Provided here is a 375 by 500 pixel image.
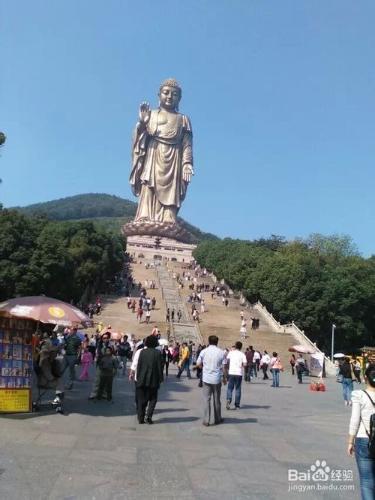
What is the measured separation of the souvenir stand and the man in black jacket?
1625 mm

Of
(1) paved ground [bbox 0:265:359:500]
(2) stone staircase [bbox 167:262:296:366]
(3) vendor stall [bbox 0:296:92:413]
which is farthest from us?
(2) stone staircase [bbox 167:262:296:366]

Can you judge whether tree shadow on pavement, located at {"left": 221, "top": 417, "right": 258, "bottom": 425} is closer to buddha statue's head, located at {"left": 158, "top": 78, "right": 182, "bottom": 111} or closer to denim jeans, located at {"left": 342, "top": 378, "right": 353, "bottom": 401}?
denim jeans, located at {"left": 342, "top": 378, "right": 353, "bottom": 401}

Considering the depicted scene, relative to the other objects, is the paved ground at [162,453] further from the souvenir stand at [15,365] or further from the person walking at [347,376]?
the person walking at [347,376]

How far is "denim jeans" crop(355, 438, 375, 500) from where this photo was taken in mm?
4250

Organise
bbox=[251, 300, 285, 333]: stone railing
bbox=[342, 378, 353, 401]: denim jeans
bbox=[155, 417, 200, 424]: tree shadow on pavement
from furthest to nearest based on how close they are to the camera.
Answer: bbox=[251, 300, 285, 333]: stone railing
bbox=[342, 378, 353, 401]: denim jeans
bbox=[155, 417, 200, 424]: tree shadow on pavement

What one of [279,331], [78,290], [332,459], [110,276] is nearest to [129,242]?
[110,276]

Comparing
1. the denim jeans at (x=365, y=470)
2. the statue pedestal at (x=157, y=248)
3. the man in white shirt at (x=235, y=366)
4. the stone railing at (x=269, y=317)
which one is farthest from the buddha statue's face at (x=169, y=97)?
the denim jeans at (x=365, y=470)

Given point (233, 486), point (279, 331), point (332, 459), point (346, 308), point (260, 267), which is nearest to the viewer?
point (233, 486)

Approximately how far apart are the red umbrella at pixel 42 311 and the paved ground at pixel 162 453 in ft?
4.42

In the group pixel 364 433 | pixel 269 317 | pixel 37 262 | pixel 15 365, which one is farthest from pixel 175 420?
pixel 269 317

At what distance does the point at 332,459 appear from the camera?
6957 mm

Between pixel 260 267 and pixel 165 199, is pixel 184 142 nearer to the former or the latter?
pixel 165 199

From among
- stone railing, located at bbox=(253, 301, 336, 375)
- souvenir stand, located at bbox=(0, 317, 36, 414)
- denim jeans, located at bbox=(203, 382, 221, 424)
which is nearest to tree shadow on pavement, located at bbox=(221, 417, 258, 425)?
denim jeans, located at bbox=(203, 382, 221, 424)

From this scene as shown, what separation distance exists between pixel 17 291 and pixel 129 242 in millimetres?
37633
